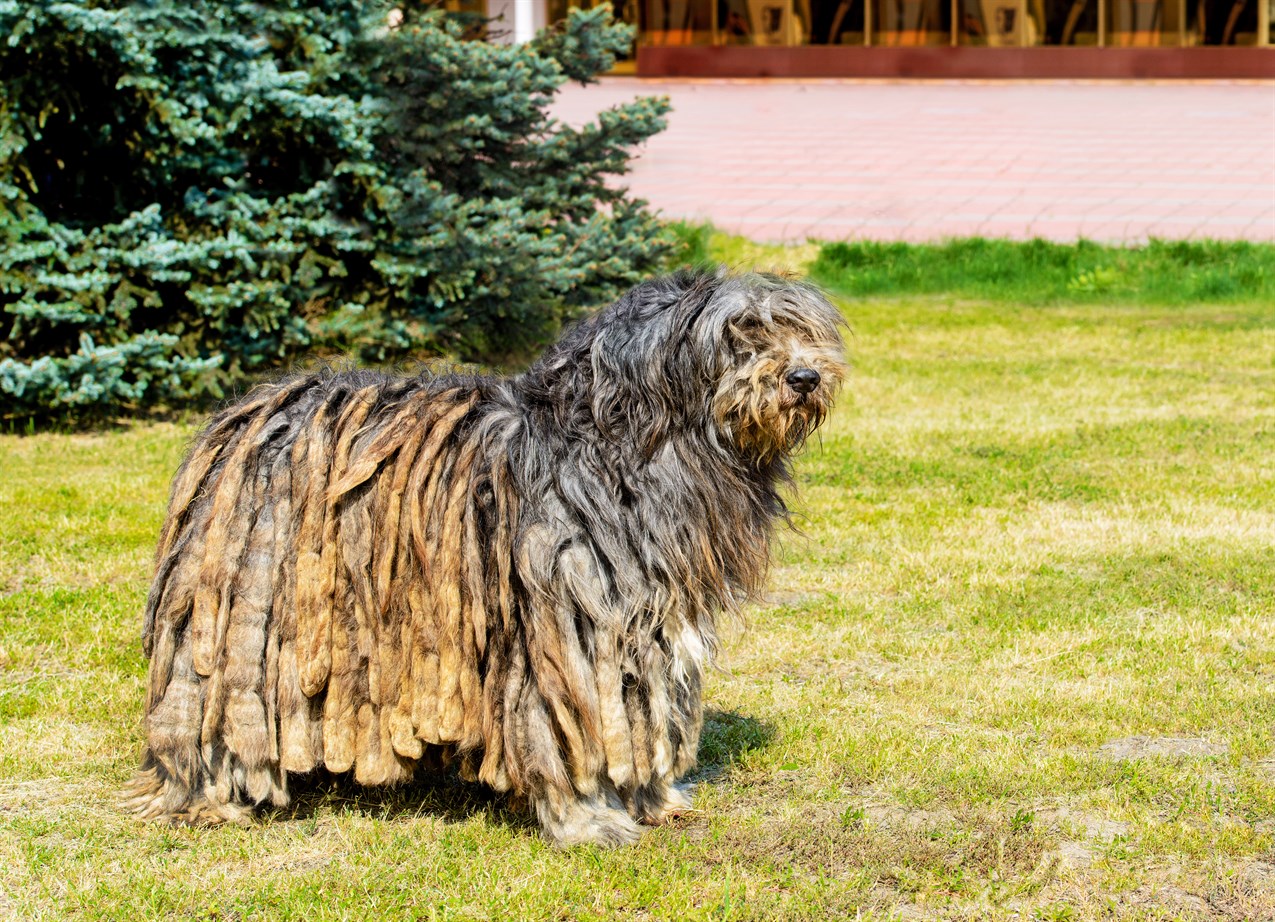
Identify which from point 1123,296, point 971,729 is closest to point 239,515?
point 971,729

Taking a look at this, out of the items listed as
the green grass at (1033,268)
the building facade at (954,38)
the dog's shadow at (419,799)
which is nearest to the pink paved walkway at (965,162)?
the green grass at (1033,268)

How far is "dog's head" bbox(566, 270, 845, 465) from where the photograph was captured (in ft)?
13.7

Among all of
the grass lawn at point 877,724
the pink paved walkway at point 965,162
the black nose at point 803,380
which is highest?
the black nose at point 803,380

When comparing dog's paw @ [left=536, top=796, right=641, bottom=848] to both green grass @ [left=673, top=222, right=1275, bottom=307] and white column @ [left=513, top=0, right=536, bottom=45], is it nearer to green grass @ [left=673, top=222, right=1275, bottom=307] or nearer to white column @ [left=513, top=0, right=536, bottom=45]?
green grass @ [left=673, top=222, right=1275, bottom=307]

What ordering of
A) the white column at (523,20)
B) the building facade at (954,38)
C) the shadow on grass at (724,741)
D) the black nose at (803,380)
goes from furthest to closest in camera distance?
the building facade at (954,38), the white column at (523,20), the shadow on grass at (724,741), the black nose at (803,380)

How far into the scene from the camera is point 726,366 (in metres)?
4.19

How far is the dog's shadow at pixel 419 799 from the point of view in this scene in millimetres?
4664

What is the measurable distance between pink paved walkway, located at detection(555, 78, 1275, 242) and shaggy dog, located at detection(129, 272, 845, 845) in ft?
41.4

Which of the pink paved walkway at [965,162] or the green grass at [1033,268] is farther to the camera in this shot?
the pink paved walkway at [965,162]

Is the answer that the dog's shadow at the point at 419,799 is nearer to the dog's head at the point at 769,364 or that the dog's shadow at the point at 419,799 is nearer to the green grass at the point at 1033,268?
the dog's head at the point at 769,364

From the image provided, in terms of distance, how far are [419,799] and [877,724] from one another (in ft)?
5.31

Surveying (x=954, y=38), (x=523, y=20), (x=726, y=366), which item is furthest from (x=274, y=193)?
(x=954, y=38)

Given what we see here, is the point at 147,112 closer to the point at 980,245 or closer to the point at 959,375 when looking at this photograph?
→ the point at 959,375

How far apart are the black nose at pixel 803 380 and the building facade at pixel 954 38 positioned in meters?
29.3
